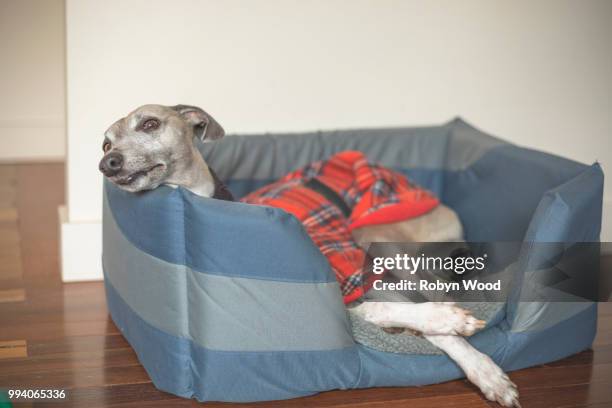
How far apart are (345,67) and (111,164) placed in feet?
5.48

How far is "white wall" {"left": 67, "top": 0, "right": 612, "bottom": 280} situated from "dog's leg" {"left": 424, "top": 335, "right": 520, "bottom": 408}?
1.61m

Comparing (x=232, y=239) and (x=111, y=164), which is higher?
(x=111, y=164)

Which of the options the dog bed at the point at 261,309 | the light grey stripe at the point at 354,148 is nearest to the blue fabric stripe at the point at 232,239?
the dog bed at the point at 261,309

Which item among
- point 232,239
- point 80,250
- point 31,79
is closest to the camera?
point 232,239

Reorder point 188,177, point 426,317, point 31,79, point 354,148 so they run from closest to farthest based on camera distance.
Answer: point 426,317 < point 188,177 < point 354,148 < point 31,79

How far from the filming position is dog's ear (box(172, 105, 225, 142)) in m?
2.62

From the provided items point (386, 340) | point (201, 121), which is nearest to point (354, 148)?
point (201, 121)

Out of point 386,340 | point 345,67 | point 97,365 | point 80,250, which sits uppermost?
point 345,67

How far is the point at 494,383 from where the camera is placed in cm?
235

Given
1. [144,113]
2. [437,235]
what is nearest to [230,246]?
[144,113]

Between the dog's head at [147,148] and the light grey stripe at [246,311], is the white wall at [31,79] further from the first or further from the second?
the light grey stripe at [246,311]

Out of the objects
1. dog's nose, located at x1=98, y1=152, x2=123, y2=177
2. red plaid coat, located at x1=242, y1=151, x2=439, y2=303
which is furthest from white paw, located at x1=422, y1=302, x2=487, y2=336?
dog's nose, located at x1=98, y1=152, x2=123, y2=177

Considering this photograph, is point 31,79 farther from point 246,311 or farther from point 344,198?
point 246,311

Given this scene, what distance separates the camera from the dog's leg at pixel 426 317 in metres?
2.34
